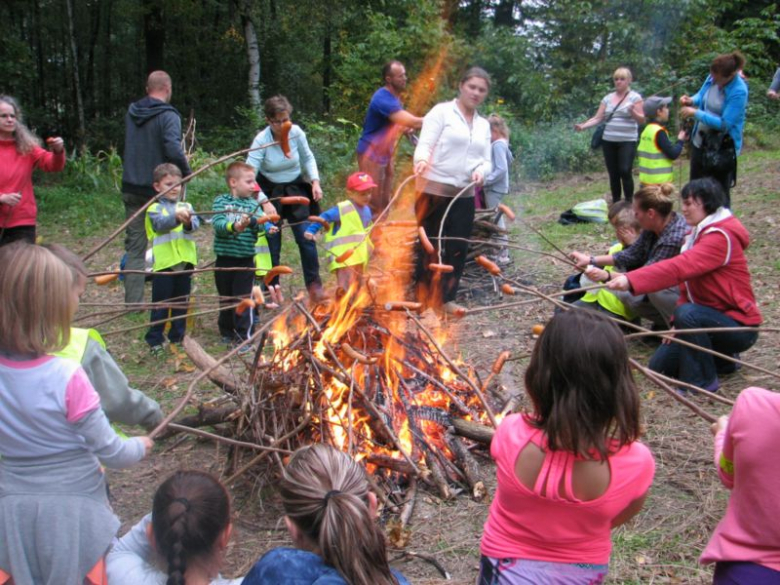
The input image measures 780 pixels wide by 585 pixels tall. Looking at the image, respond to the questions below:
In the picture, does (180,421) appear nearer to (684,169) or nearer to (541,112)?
(684,169)

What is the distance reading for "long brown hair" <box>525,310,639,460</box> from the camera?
1989mm

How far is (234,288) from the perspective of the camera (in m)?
5.82

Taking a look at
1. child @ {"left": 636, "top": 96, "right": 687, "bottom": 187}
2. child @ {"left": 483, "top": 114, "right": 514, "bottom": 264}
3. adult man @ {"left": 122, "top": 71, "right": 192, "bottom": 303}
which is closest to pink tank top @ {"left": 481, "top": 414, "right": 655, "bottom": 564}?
adult man @ {"left": 122, "top": 71, "right": 192, "bottom": 303}

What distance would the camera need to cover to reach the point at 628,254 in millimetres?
5547

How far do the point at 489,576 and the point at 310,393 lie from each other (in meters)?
1.66

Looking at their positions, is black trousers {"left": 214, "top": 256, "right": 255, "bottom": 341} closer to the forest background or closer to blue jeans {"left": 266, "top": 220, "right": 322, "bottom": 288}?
blue jeans {"left": 266, "top": 220, "right": 322, "bottom": 288}

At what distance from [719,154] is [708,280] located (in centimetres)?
300

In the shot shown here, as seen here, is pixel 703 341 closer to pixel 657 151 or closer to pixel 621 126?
pixel 657 151

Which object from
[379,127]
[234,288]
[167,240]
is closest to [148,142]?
[167,240]

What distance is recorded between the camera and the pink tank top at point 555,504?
2.06 metres

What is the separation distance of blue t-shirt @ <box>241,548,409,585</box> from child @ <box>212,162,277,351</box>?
140 inches

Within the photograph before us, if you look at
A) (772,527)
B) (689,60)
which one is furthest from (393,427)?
(689,60)

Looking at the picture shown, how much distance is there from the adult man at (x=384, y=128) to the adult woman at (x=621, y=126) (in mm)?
3074

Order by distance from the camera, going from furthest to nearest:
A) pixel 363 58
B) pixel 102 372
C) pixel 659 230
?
pixel 363 58
pixel 659 230
pixel 102 372
